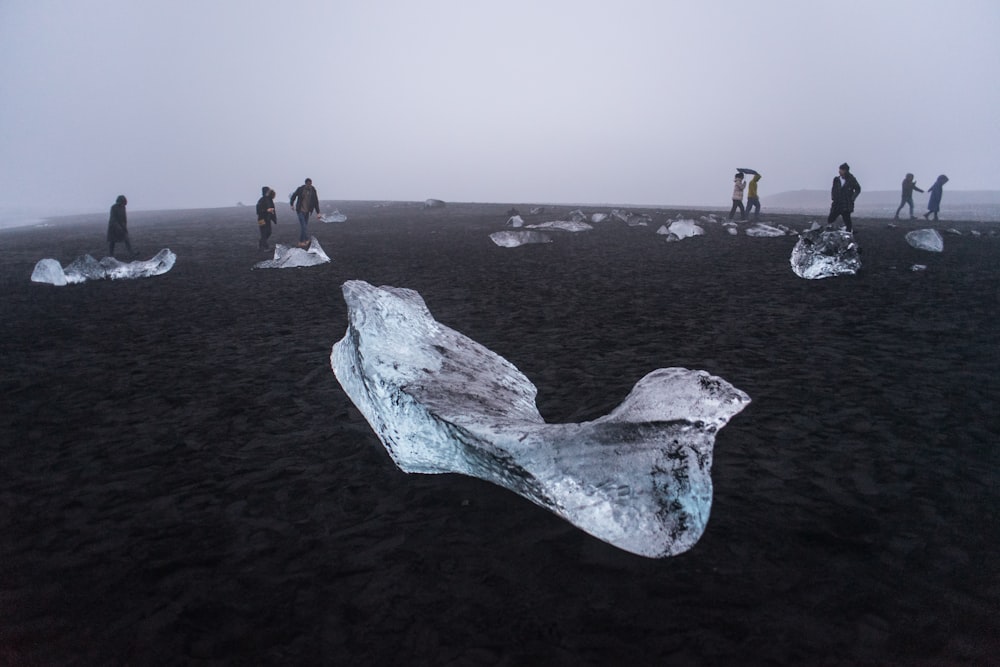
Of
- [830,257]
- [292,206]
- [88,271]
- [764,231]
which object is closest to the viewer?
[830,257]

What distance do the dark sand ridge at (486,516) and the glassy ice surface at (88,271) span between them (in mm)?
5013

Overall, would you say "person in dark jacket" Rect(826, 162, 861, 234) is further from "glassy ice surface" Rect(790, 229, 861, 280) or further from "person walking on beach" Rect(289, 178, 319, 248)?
"person walking on beach" Rect(289, 178, 319, 248)

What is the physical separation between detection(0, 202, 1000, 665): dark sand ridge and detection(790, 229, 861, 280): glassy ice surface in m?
2.61

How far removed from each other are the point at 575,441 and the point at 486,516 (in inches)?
23.8

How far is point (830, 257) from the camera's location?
29.8ft

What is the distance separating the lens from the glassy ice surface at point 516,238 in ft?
48.4

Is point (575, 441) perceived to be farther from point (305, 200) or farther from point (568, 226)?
point (568, 226)

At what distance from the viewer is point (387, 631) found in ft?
6.63

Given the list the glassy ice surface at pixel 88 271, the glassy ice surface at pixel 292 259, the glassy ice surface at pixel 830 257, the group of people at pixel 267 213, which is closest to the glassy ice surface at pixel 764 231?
the glassy ice surface at pixel 830 257

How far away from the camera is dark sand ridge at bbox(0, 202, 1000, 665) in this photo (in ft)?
6.50

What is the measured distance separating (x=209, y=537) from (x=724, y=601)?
2392mm

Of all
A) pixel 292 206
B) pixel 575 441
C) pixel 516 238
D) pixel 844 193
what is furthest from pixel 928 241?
pixel 292 206

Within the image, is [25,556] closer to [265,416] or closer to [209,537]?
[209,537]


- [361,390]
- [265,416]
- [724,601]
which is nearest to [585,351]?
[361,390]
